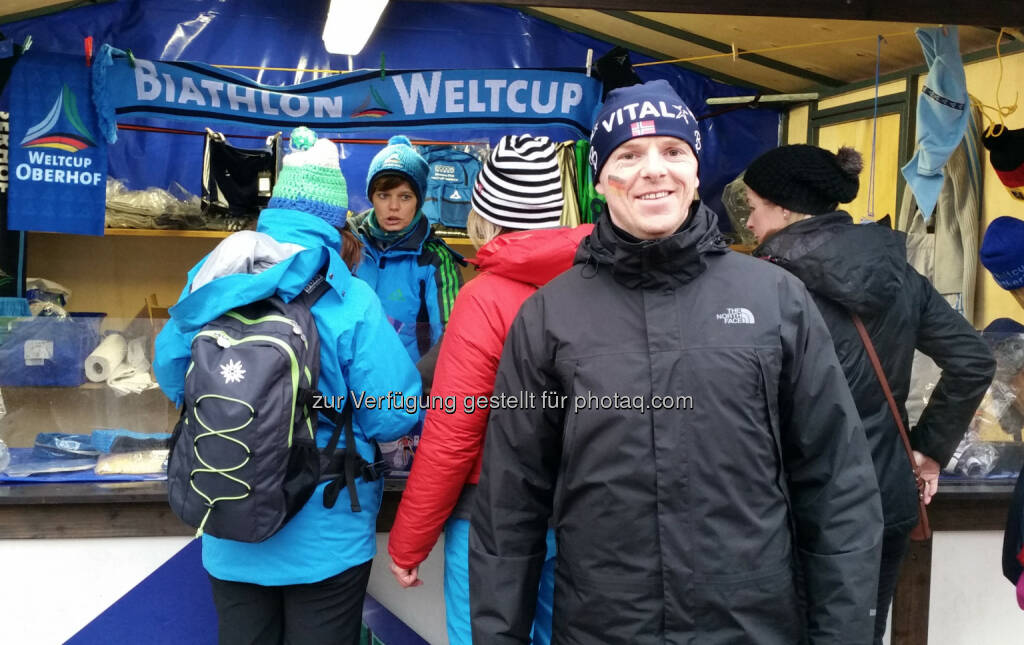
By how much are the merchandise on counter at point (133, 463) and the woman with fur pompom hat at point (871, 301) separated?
1870 millimetres

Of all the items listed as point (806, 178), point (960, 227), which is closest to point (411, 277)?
point (806, 178)

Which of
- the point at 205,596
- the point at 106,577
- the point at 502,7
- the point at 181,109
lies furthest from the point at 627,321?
the point at 502,7

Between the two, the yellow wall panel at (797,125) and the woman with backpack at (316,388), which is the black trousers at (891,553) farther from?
the yellow wall panel at (797,125)

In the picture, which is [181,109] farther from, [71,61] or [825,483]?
[825,483]

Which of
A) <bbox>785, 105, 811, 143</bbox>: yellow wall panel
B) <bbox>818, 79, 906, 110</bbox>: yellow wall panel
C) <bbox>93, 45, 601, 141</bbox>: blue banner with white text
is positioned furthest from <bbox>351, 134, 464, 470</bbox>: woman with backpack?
<bbox>785, 105, 811, 143</bbox>: yellow wall panel

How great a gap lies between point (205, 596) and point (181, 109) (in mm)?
2227

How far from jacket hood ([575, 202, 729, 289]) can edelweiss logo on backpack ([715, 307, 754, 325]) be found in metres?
0.09

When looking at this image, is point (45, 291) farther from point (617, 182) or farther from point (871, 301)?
point (871, 301)

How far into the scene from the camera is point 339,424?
1979mm

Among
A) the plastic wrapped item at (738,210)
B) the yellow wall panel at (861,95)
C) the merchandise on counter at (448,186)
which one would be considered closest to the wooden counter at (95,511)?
the merchandise on counter at (448,186)

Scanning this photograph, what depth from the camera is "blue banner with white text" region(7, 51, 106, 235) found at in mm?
4031

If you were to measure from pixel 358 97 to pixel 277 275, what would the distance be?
7.16 ft

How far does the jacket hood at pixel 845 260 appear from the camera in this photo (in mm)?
1999

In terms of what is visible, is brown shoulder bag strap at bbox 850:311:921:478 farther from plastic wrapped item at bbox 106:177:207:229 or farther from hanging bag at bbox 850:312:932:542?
plastic wrapped item at bbox 106:177:207:229
